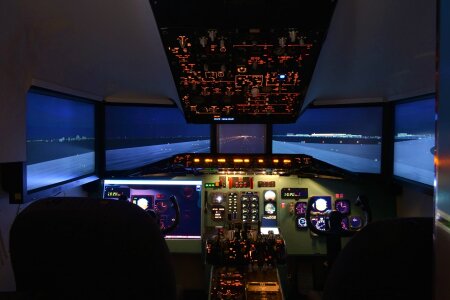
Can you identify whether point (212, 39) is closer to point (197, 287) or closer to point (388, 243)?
point (388, 243)

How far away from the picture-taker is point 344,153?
3266 mm

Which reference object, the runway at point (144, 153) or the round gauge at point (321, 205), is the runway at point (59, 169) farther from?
the round gauge at point (321, 205)

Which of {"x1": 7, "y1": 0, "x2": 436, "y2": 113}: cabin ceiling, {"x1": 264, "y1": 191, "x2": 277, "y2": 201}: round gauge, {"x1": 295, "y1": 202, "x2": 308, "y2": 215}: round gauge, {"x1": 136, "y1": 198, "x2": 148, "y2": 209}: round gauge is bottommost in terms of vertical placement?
{"x1": 295, "y1": 202, "x2": 308, "y2": 215}: round gauge

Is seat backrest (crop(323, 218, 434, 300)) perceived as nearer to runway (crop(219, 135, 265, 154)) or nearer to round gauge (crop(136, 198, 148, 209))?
round gauge (crop(136, 198, 148, 209))

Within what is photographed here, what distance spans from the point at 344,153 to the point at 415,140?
2.50 feet

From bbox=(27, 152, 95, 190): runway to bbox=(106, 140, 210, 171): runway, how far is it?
192mm

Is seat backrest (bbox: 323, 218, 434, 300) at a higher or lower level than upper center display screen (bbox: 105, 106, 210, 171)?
lower

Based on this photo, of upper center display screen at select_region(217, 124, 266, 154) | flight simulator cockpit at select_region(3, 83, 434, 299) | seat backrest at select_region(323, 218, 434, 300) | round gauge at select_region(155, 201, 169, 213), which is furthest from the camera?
upper center display screen at select_region(217, 124, 266, 154)

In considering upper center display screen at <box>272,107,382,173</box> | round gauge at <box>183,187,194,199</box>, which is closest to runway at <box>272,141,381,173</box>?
upper center display screen at <box>272,107,382,173</box>

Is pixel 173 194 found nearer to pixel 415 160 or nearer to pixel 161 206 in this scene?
pixel 161 206

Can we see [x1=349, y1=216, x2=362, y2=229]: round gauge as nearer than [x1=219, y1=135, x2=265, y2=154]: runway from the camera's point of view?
Yes

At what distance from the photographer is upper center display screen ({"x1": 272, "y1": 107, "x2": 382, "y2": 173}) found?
121 inches

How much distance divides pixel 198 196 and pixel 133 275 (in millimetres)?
2114

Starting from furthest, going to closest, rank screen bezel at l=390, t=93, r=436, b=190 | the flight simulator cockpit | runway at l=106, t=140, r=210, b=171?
runway at l=106, t=140, r=210, b=171 < the flight simulator cockpit < screen bezel at l=390, t=93, r=436, b=190
